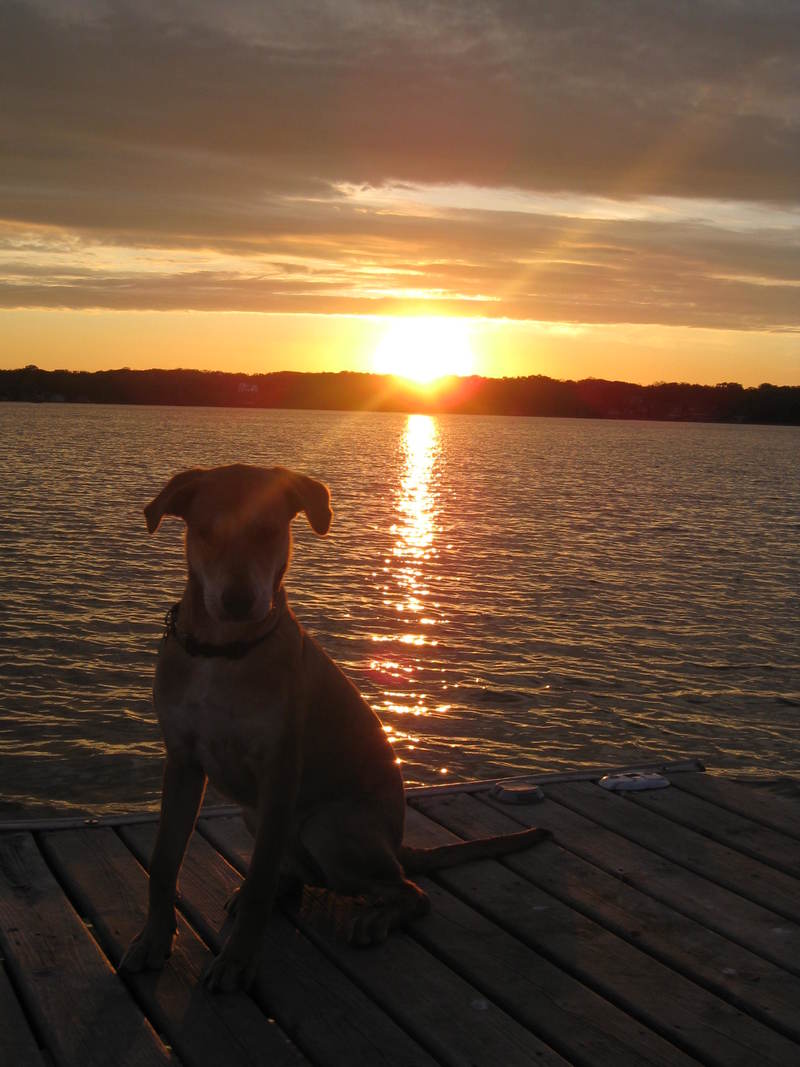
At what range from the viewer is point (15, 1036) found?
13.5 feet

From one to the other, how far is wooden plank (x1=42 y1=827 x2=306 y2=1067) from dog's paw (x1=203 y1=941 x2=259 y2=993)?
46 mm

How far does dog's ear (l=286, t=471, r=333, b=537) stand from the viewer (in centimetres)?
488

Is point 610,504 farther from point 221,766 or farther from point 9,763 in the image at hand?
point 221,766

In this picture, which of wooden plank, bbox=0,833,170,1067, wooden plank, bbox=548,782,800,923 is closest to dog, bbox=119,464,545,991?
wooden plank, bbox=0,833,170,1067

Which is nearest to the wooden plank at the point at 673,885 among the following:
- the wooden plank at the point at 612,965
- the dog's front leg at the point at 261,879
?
the wooden plank at the point at 612,965

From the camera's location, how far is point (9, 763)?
1097cm

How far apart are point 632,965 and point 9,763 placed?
25.7 feet

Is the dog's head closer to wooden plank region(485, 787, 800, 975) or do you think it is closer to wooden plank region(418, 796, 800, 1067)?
wooden plank region(418, 796, 800, 1067)

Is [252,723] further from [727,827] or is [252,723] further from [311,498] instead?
[727,827]

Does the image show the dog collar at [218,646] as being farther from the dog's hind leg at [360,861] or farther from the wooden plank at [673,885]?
the wooden plank at [673,885]

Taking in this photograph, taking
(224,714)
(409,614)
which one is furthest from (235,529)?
(409,614)

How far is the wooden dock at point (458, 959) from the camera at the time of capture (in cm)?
416

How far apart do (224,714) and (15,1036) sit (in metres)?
1.40

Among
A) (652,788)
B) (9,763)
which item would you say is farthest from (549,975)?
(9,763)
